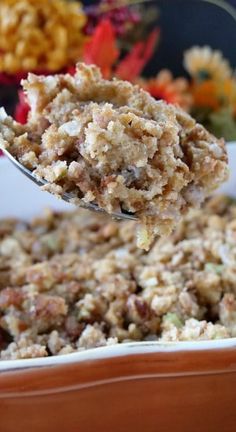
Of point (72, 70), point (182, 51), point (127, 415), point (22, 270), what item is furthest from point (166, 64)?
point (127, 415)

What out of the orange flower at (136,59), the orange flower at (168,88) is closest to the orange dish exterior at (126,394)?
the orange flower at (168,88)

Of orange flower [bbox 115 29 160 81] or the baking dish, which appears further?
orange flower [bbox 115 29 160 81]

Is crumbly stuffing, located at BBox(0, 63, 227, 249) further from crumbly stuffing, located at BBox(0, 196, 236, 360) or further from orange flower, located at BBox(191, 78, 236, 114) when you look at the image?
orange flower, located at BBox(191, 78, 236, 114)

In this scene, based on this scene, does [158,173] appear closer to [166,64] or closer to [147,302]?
[147,302]

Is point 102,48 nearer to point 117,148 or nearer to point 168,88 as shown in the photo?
point 168,88

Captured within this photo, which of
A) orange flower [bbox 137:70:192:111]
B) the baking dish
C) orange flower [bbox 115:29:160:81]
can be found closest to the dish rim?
the baking dish

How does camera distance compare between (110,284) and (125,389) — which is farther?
(110,284)

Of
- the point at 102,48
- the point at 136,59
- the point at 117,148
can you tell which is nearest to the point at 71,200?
the point at 117,148
